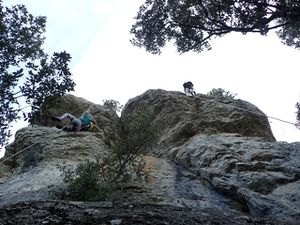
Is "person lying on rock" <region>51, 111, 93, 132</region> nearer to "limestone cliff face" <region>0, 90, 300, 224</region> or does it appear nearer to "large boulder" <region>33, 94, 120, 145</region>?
"limestone cliff face" <region>0, 90, 300, 224</region>

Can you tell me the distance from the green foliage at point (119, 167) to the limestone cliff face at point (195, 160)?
17.9 inches

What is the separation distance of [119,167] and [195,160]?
3049 millimetres

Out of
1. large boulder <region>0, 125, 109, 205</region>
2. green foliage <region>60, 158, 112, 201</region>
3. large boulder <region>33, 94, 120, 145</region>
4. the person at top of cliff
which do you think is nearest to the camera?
green foliage <region>60, 158, 112, 201</region>

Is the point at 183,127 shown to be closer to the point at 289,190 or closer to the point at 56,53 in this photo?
the point at 289,190

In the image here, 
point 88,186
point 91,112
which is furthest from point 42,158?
point 91,112

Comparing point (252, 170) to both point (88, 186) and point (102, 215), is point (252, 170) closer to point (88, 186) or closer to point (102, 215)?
point (88, 186)

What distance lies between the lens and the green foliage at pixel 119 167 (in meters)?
9.61

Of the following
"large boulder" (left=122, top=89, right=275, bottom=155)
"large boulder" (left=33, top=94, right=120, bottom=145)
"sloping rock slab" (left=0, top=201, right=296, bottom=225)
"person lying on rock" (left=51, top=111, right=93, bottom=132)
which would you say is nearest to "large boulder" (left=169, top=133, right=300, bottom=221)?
"large boulder" (left=122, top=89, right=275, bottom=155)

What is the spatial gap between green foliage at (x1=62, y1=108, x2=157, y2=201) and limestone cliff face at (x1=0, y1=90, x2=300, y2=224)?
0.46 meters

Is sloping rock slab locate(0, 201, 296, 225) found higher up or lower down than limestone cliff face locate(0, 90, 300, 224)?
lower down

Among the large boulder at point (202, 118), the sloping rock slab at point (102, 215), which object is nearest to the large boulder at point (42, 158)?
the large boulder at point (202, 118)

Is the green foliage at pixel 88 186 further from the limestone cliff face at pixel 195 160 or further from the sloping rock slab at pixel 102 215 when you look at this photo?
the sloping rock slab at pixel 102 215

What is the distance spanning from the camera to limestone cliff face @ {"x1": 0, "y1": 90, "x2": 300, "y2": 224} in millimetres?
9727

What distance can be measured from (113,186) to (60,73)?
326cm
